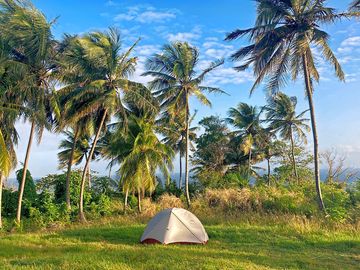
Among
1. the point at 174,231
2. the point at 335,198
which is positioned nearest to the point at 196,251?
the point at 174,231

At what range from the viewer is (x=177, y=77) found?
2452cm

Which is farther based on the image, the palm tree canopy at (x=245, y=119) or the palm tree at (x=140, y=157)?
the palm tree canopy at (x=245, y=119)

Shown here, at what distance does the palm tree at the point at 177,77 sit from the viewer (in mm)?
24422

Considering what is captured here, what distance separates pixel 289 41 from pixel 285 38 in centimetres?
23

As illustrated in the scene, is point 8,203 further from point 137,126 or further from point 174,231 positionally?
point 174,231

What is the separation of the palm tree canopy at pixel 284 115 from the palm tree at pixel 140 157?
A: 1461cm

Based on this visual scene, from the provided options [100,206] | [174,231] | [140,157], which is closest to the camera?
[174,231]

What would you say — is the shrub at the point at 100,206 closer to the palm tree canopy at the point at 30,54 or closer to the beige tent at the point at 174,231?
the palm tree canopy at the point at 30,54

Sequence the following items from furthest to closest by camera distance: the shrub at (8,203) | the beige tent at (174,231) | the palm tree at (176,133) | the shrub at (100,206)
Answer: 1. the palm tree at (176,133)
2. the shrub at (100,206)
3. the shrub at (8,203)
4. the beige tent at (174,231)

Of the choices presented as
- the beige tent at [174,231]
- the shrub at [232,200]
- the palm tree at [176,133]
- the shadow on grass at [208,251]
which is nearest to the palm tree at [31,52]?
the shadow on grass at [208,251]

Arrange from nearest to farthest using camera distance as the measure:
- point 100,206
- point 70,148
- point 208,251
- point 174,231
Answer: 1. point 208,251
2. point 174,231
3. point 100,206
4. point 70,148

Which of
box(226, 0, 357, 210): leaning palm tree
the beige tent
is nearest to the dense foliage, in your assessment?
box(226, 0, 357, 210): leaning palm tree

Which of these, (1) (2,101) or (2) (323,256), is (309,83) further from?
(1) (2,101)

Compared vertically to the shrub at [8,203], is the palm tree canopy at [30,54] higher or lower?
higher
